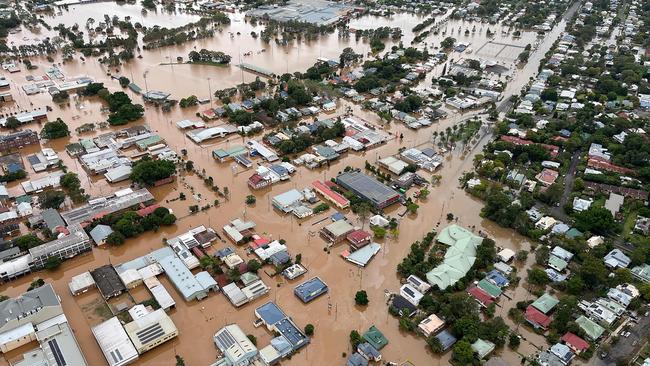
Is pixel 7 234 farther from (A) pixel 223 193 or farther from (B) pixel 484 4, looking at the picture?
(B) pixel 484 4

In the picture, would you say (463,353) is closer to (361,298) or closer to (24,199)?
(361,298)

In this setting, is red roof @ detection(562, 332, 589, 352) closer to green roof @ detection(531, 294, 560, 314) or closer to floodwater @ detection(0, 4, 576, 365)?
floodwater @ detection(0, 4, 576, 365)

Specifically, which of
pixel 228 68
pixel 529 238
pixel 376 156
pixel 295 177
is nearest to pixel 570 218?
pixel 529 238

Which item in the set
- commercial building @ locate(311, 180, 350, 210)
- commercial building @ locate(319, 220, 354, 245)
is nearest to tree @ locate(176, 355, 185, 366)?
commercial building @ locate(319, 220, 354, 245)

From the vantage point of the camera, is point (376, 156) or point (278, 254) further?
point (376, 156)

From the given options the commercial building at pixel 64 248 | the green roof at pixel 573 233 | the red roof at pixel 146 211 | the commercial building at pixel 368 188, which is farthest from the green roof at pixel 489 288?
the commercial building at pixel 64 248

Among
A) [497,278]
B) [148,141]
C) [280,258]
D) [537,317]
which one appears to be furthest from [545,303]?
[148,141]
